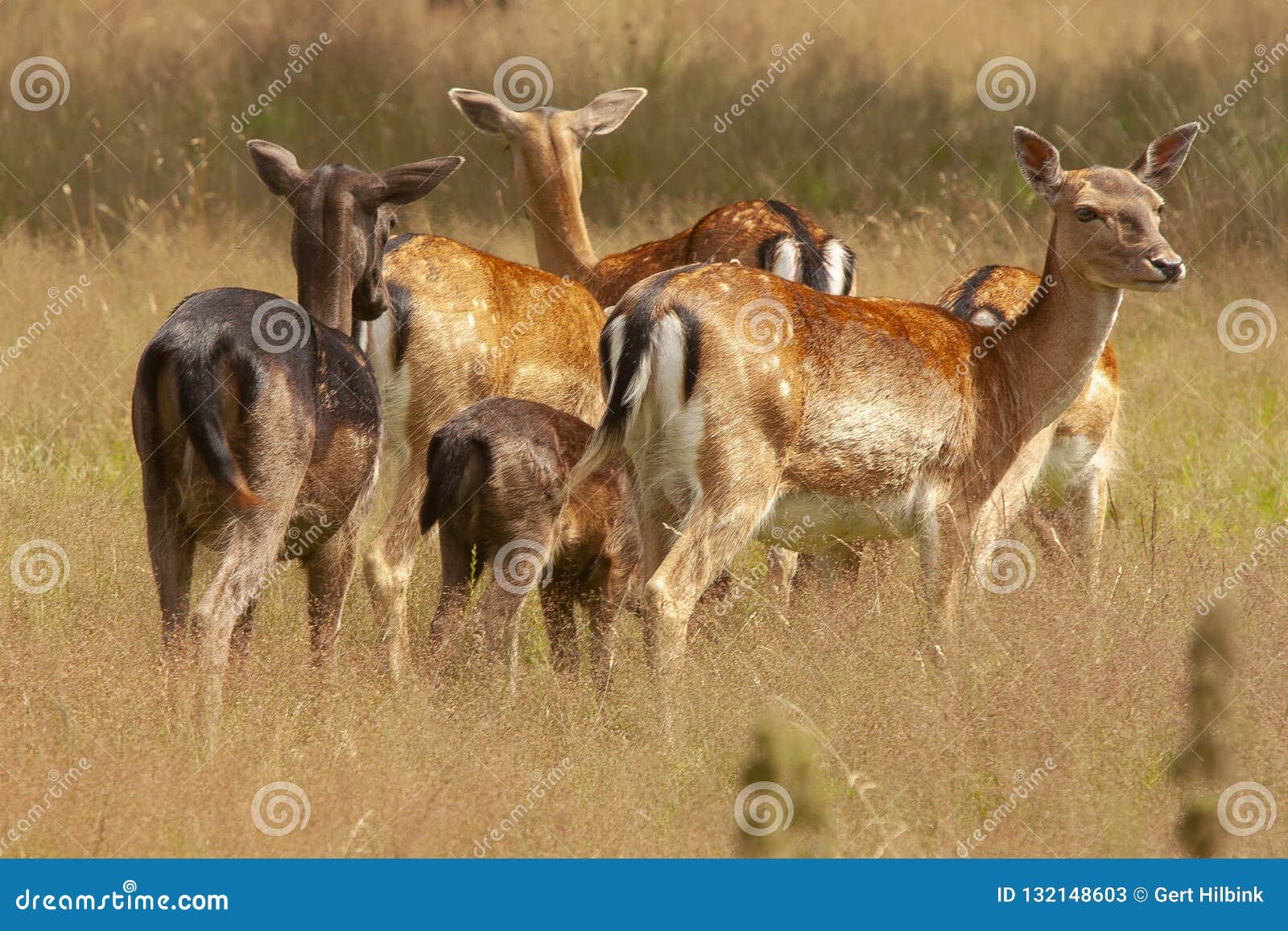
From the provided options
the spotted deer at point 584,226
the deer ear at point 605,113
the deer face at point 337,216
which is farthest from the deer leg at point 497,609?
the deer ear at point 605,113

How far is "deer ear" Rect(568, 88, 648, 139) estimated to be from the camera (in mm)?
9039

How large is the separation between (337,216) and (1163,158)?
330 centimetres

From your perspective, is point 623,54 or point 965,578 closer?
point 965,578

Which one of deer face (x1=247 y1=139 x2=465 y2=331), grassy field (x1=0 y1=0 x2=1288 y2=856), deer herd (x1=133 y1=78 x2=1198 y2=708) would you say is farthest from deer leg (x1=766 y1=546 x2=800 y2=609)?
deer face (x1=247 y1=139 x2=465 y2=331)

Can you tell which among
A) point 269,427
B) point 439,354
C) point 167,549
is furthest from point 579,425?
point 167,549

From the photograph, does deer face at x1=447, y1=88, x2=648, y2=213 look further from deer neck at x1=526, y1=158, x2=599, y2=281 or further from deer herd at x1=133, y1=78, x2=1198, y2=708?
deer herd at x1=133, y1=78, x2=1198, y2=708

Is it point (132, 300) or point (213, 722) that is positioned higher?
point (213, 722)

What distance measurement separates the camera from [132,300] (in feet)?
36.7

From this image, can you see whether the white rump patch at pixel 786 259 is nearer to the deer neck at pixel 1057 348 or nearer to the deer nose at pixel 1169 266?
the deer neck at pixel 1057 348

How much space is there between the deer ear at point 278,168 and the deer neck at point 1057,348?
107 inches

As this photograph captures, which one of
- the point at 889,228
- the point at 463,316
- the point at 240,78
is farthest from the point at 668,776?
the point at 240,78

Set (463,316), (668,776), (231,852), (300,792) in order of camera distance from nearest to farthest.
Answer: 1. (231,852)
2. (300,792)
3. (668,776)
4. (463,316)

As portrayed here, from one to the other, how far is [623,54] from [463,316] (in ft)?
33.2

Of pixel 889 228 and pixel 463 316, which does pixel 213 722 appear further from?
pixel 889 228
